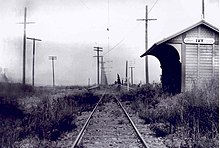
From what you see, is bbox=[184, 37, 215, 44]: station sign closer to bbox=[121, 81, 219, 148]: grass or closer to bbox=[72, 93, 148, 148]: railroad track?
bbox=[121, 81, 219, 148]: grass

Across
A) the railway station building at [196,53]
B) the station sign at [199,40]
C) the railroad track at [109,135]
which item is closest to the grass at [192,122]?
the railroad track at [109,135]

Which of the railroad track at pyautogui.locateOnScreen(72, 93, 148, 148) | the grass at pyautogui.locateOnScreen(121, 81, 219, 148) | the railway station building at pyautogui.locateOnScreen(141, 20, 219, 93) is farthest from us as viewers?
the railway station building at pyautogui.locateOnScreen(141, 20, 219, 93)

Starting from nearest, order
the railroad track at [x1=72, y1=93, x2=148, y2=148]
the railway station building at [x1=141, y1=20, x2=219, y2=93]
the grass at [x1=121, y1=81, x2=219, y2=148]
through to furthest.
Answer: the grass at [x1=121, y1=81, x2=219, y2=148], the railroad track at [x1=72, y1=93, x2=148, y2=148], the railway station building at [x1=141, y1=20, x2=219, y2=93]

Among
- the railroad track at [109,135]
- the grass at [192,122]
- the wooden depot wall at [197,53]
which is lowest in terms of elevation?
the railroad track at [109,135]

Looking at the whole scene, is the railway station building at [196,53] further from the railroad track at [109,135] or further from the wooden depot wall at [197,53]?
the railroad track at [109,135]

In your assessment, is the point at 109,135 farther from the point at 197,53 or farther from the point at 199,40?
the point at 199,40

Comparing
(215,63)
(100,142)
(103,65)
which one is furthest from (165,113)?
(103,65)

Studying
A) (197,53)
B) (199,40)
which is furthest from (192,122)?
(199,40)

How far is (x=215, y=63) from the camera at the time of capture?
18.3 m

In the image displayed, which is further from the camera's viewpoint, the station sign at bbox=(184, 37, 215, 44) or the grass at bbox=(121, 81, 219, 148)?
the station sign at bbox=(184, 37, 215, 44)

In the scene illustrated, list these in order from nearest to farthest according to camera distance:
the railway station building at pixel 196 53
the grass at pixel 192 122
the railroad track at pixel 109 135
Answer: the grass at pixel 192 122, the railroad track at pixel 109 135, the railway station building at pixel 196 53

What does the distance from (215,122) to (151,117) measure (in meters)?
3.95

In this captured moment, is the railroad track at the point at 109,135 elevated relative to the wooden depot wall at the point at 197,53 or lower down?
lower down

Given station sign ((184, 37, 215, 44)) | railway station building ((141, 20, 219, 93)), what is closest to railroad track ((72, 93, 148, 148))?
railway station building ((141, 20, 219, 93))
